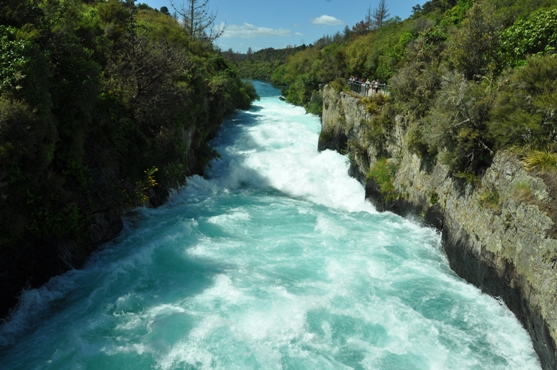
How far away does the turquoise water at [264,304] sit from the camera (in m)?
7.77

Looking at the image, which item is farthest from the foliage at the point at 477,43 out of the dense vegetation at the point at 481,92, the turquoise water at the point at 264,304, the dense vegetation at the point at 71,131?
the dense vegetation at the point at 71,131

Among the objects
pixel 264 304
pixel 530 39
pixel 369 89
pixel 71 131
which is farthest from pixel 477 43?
pixel 71 131

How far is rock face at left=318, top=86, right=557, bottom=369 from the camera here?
25.9 feet

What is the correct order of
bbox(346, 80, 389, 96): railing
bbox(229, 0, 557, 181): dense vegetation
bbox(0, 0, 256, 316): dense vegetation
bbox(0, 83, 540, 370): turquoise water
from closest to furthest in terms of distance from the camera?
bbox(0, 83, 540, 370): turquoise water < bbox(0, 0, 256, 316): dense vegetation < bbox(229, 0, 557, 181): dense vegetation < bbox(346, 80, 389, 96): railing

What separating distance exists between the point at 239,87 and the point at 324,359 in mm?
41389

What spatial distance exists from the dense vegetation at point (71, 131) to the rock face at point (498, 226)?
32.4ft

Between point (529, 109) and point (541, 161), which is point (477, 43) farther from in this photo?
point (541, 161)

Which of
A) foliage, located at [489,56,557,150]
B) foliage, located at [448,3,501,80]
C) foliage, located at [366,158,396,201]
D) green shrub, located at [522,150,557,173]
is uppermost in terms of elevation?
foliage, located at [448,3,501,80]

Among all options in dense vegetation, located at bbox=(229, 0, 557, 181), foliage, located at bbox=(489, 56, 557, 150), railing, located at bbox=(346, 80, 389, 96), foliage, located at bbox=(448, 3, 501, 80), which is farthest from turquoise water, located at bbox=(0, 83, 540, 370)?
railing, located at bbox=(346, 80, 389, 96)

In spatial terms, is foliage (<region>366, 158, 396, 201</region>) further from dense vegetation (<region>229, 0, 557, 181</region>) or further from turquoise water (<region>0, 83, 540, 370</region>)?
turquoise water (<region>0, 83, 540, 370</region>)

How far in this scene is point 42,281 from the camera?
9.48 m

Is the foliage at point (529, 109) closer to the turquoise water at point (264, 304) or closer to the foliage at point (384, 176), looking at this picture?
the turquoise water at point (264, 304)

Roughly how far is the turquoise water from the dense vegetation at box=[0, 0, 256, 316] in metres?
1.22

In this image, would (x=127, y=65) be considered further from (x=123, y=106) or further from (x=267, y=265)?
(x=267, y=265)
